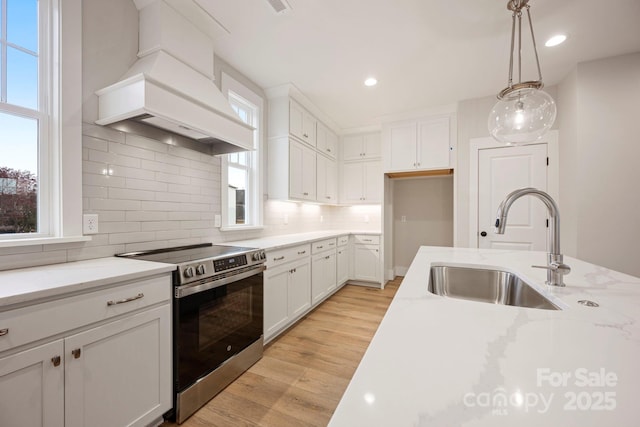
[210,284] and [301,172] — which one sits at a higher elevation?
[301,172]

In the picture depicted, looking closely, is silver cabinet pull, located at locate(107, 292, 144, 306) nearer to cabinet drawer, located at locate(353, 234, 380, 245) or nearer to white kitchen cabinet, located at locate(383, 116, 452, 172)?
cabinet drawer, located at locate(353, 234, 380, 245)

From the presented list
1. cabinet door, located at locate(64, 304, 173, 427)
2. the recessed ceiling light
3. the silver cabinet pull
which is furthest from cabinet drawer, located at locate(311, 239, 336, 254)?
the recessed ceiling light

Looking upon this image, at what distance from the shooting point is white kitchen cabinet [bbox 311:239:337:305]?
316 cm

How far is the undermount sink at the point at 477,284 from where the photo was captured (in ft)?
4.54

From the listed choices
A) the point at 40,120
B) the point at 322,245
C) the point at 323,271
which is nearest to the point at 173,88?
the point at 40,120

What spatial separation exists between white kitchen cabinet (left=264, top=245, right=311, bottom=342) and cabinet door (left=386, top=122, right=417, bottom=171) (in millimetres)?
2035

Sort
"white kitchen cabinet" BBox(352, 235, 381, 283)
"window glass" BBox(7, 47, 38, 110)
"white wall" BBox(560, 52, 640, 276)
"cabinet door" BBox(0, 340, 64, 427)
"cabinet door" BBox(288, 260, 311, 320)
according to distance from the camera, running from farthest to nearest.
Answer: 1. "white kitchen cabinet" BBox(352, 235, 381, 283)
2. "cabinet door" BBox(288, 260, 311, 320)
3. "white wall" BBox(560, 52, 640, 276)
4. "window glass" BBox(7, 47, 38, 110)
5. "cabinet door" BBox(0, 340, 64, 427)

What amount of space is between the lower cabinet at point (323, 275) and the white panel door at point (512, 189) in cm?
198

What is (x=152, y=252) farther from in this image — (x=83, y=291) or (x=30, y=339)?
(x=30, y=339)

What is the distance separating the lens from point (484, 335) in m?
0.66

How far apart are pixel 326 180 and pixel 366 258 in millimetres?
1415

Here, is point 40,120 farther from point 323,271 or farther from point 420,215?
point 420,215

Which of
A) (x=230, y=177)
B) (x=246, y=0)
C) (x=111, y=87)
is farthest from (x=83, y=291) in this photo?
(x=246, y=0)

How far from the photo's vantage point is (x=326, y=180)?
4.20m
